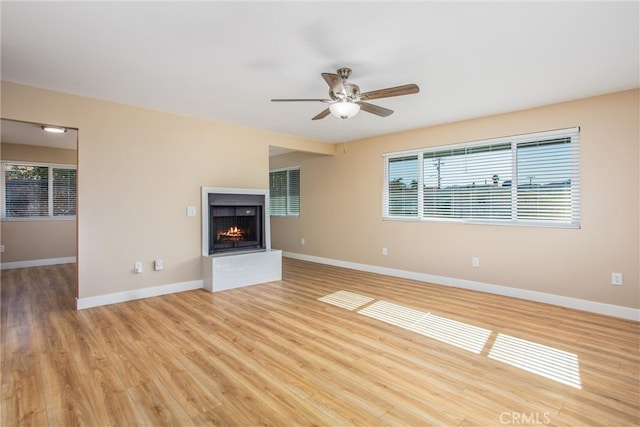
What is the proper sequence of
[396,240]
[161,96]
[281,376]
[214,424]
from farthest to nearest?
1. [396,240]
2. [161,96]
3. [281,376]
4. [214,424]

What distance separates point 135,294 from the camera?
13.4ft

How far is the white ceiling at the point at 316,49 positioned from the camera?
206 centimetres

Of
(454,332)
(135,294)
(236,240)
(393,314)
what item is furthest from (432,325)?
(135,294)

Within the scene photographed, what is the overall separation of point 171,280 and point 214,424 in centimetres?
304

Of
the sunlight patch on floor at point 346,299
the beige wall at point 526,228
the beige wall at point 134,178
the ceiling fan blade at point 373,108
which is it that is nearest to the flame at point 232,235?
the beige wall at point 134,178

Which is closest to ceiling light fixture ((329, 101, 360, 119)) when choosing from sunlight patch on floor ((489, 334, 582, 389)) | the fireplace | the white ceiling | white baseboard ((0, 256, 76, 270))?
the white ceiling

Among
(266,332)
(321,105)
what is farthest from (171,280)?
(321,105)

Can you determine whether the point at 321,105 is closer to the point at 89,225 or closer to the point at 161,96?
the point at 161,96

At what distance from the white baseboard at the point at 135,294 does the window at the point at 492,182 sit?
11.1 feet

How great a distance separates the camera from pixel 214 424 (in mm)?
1751

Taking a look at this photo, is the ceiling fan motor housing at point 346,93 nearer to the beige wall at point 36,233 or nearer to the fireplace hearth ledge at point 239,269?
Answer: the fireplace hearth ledge at point 239,269

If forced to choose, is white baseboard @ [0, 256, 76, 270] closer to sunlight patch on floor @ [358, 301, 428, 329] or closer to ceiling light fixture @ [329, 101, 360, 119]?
sunlight patch on floor @ [358, 301, 428, 329]

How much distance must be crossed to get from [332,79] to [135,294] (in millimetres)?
3573

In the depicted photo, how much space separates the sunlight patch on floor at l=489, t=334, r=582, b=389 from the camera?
7.37 ft
